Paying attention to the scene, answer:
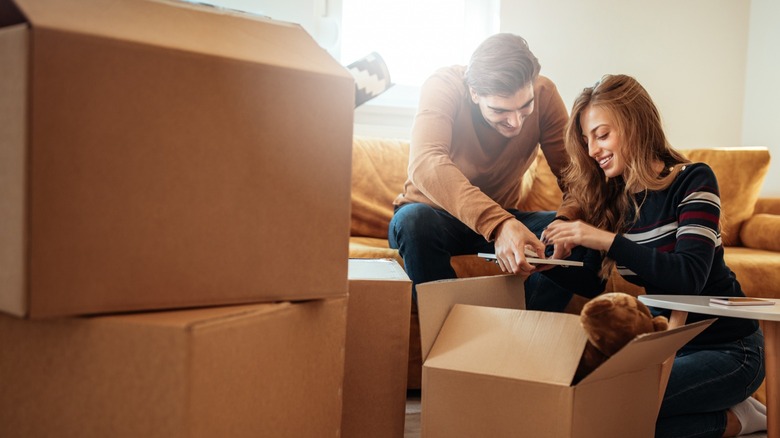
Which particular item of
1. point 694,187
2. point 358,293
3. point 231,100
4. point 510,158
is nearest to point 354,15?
point 510,158

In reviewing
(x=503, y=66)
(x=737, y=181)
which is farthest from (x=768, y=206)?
(x=503, y=66)

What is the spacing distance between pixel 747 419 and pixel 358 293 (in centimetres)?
96

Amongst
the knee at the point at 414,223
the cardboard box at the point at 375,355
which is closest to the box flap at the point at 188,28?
the cardboard box at the point at 375,355

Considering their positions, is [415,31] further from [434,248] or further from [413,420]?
[413,420]

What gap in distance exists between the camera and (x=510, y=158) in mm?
1919

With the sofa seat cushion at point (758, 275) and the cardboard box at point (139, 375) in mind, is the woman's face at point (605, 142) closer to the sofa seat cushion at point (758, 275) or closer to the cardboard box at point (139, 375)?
the sofa seat cushion at point (758, 275)

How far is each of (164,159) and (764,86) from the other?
3.38 m

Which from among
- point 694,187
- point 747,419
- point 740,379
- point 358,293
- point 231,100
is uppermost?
point 231,100

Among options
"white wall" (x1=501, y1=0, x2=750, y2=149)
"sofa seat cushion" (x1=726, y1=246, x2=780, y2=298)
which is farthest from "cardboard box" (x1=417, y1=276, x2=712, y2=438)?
"white wall" (x1=501, y1=0, x2=750, y2=149)

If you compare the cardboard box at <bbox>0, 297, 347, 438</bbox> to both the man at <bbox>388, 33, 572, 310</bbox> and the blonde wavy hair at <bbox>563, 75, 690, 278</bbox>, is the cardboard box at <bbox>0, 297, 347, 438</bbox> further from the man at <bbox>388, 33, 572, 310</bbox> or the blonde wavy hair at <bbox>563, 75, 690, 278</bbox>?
the blonde wavy hair at <bbox>563, 75, 690, 278</bbox>

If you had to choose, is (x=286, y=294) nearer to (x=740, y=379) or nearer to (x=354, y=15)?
(x=740, y=379)

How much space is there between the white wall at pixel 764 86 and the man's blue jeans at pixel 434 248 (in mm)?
2061

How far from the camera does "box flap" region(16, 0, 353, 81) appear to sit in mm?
662

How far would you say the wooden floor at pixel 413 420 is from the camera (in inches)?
58.0
